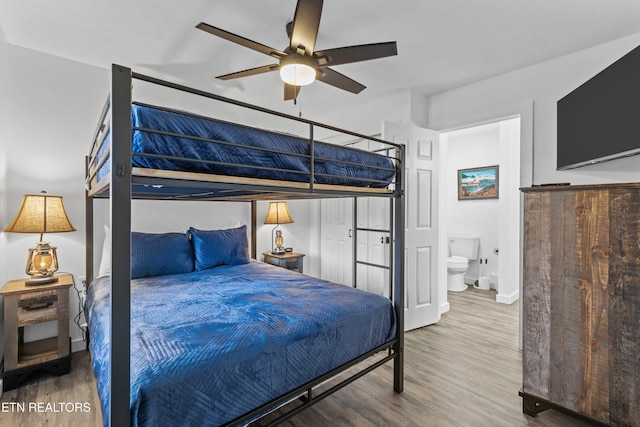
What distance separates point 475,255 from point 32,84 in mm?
5801

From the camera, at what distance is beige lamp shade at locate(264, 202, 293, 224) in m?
3.92

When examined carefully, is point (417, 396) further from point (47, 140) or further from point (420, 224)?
point (47, 140)

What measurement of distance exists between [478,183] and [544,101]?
240 centimetres

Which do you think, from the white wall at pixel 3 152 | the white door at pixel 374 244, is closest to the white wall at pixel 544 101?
the white door at pixel 374 244

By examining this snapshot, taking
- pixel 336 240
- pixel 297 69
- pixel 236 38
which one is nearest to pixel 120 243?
pixel 236 38

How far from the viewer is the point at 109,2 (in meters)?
1.99

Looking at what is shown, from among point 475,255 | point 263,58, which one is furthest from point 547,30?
point 475,255

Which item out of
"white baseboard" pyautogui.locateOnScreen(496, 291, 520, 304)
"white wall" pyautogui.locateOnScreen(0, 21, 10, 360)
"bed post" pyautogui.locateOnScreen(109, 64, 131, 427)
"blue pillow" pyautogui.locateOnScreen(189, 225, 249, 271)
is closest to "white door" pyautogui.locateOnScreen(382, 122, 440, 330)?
"white baseboard" pyautogui.locateOnScreen(496, 291, 520, 304)

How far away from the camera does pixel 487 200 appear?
16.2ft

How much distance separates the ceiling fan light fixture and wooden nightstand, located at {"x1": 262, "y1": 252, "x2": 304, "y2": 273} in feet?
7.21

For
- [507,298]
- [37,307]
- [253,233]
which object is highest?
[253,233]

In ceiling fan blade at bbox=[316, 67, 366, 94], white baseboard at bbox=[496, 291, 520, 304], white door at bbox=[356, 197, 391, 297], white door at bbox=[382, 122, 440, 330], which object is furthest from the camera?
white baseboard at bbox=[496, 291, 520, 304]

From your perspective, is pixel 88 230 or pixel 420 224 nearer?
pixel 88 230

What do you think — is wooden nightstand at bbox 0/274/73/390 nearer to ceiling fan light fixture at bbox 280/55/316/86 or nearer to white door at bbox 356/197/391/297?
ceiling fan light fixture at bbox 280/55/316/86
